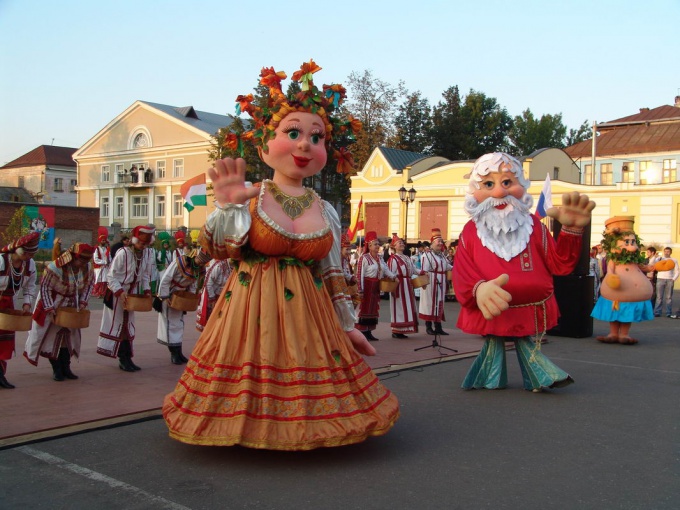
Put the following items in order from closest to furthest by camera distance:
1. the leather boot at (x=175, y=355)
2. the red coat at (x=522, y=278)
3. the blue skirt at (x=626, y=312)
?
the red coat at (x=522, y=278)
the leather boot at (x=175, y=355)
the blue skirt at (x=626, y=312)

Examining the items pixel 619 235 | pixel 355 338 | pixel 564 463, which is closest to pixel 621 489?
pixel 564 463

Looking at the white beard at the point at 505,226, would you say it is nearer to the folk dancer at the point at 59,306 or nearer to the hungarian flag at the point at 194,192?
the folk dancer at the point at 59,306

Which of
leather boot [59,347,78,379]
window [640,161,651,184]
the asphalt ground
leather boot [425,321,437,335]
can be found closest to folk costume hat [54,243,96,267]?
leather boot [59,347,78,379]

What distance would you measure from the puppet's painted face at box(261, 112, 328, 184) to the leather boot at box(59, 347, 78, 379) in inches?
143


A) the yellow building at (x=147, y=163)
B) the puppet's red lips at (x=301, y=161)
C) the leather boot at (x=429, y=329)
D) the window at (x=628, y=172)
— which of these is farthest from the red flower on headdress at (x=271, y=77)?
the yellow building at (x=147, y=163)

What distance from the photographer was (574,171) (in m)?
35.8

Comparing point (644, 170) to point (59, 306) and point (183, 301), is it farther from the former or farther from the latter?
point (59, 306)

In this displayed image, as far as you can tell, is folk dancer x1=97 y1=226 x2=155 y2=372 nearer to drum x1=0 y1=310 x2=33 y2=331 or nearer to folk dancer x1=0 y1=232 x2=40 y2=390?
folk dancer x1=0 y1=232 x2=40 y2=390

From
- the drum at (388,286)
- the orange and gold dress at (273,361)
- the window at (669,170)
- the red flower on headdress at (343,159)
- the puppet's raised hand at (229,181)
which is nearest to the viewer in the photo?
the orange and gold dress at (273,361)

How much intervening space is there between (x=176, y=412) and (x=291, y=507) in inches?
47.9

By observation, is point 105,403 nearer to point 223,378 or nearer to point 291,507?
point 223,378

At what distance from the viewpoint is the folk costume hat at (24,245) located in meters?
6.75

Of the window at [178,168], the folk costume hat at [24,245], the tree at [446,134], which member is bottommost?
the folk costume hat at [24,245]

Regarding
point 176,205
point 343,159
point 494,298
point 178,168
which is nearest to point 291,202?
point 343,159
